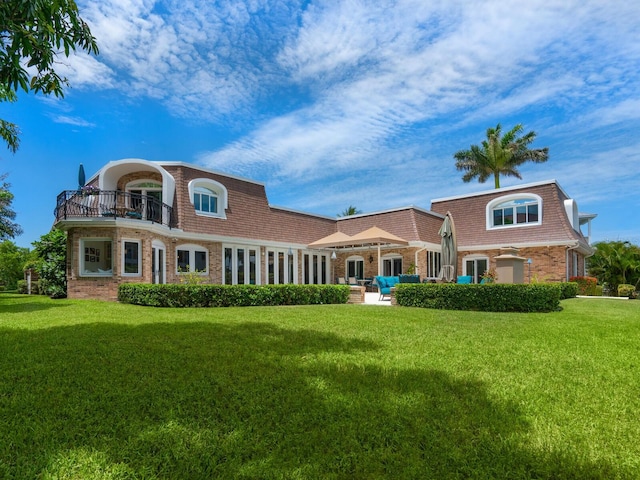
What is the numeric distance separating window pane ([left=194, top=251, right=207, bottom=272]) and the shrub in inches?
833

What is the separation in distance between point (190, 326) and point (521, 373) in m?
6.46

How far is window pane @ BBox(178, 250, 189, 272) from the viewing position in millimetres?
17609

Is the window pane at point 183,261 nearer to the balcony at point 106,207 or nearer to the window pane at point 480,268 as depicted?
the balcony at point 106,207

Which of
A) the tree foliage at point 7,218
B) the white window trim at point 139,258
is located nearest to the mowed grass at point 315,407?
the white window trim at point 139,258

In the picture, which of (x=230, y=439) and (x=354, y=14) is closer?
(x=230, y=439)

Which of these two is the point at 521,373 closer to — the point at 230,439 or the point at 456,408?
the point at 456,408

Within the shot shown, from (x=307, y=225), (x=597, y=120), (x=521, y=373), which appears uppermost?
(x=597, y=120)

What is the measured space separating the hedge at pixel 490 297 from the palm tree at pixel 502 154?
2683cm

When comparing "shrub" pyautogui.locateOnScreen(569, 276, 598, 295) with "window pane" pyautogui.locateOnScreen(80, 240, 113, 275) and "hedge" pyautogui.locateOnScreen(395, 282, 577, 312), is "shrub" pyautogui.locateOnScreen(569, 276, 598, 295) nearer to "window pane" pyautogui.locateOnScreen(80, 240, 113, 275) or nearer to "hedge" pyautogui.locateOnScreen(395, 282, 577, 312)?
"hedge" pyautogui.locateOnScreen(395, 282, 577, 312)

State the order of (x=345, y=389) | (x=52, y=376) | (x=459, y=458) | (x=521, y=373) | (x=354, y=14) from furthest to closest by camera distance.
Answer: (x=354, y=14) → (x=521, y=373) → (x=52, y=376) → (x=345, y=389) → (x=459, y=458)

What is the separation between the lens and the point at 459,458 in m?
2.63

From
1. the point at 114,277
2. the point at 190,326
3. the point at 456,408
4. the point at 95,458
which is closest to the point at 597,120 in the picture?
the point at 456,408

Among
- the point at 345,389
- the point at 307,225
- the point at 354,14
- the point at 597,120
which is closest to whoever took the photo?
the point at 345,389

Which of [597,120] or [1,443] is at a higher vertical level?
[597,120]
